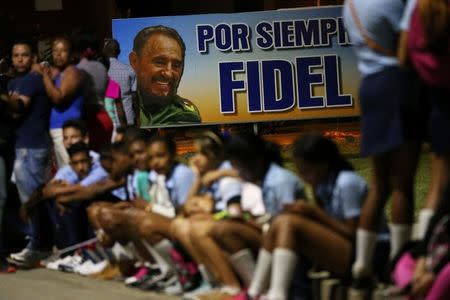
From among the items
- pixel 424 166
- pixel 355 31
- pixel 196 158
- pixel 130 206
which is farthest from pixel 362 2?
pixel 424 166

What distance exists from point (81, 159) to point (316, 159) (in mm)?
3450

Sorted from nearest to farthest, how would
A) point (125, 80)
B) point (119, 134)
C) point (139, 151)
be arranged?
1. point (139, 151)
2. point (119, 134)
3. point (125, 80)

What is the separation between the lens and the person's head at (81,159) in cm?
1015

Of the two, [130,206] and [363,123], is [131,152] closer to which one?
[130,206]

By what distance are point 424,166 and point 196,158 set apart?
6551 mm

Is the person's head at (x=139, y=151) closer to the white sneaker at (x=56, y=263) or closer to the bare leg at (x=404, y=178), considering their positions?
the white sneaker at (x=56, y=263)

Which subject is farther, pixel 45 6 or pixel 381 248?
pixel 45 6

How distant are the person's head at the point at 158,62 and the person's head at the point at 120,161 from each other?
6.82 metres

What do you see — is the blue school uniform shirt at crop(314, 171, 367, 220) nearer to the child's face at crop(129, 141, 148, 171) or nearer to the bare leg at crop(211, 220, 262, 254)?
the bare leg at crop(211, 220, 262, 254)

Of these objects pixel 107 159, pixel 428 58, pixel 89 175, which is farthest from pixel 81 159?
pixel 428 58

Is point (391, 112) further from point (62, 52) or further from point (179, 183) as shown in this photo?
point (62, 52)

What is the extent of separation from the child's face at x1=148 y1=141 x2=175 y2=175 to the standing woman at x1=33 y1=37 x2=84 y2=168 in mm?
1664

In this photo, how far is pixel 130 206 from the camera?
368 inches

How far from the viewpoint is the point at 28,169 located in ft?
34.5
